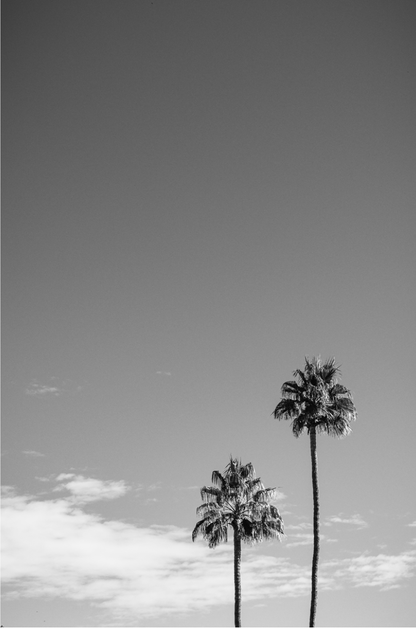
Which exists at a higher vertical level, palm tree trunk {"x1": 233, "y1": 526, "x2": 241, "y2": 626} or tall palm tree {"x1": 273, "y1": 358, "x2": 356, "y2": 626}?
tall palm tree {"x1": 273, "y1": 358, "x2": 356, "y2": 626}

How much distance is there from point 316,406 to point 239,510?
29.4 feet

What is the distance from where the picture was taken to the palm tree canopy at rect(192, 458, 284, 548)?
47312 mm

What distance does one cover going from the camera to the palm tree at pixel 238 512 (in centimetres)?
A: 4709

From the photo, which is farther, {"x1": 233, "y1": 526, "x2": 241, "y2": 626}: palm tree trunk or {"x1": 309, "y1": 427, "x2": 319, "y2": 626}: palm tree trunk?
{"x1": 233, "y1": 526, "x2": 241, "y2": 626}: palm tree trunk

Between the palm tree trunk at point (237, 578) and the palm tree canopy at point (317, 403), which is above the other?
the palm tree canopy at point (317, 403)

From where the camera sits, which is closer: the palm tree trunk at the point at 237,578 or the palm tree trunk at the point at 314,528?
the palm tree trunk at the point at 314,528

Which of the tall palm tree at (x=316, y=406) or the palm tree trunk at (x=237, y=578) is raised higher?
the tall palm tree at (x=316, y=406)

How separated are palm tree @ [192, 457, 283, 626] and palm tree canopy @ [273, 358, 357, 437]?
541 cm

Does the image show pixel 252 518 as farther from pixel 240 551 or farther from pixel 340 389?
pixel 340 389

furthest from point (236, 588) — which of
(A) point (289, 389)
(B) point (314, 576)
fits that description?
(A) point (289, 389)

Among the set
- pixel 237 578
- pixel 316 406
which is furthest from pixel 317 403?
pixel 237 578

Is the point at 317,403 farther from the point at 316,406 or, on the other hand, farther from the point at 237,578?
the point at 237,578

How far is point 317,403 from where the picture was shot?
4619 centimetres

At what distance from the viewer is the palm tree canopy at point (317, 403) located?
4578 centimetres
